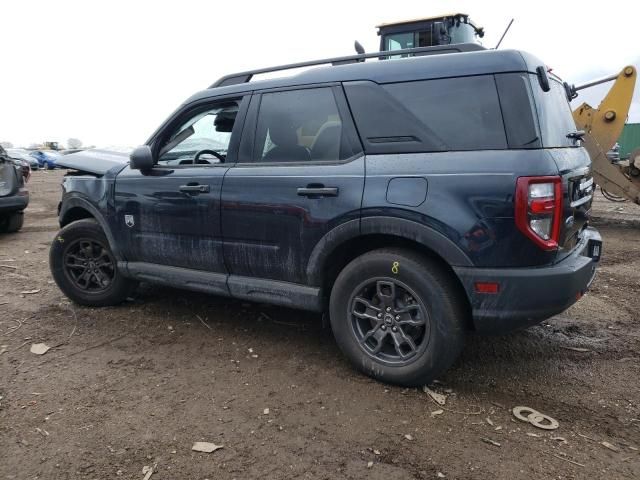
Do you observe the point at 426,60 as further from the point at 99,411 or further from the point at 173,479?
the point at 99,411

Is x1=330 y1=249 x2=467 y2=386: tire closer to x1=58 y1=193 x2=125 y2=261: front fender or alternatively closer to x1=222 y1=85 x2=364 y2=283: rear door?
x1=222 y1=85 x2=364 y2=283: rear door

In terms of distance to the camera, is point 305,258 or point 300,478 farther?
point 305,258

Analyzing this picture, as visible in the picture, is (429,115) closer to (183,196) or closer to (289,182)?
(289,182)

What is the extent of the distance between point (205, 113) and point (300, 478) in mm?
2812

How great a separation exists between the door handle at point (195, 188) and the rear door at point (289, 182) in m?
0.16

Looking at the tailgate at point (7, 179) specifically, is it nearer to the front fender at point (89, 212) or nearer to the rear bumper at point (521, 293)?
the front fender at point (89, 212)

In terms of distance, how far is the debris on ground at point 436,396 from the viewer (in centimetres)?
291

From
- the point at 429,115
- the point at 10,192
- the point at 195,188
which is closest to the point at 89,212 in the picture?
the point at 195,188

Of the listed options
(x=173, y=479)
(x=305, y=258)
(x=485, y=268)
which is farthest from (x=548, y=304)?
(x=173, y=479)

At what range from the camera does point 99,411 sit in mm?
2842

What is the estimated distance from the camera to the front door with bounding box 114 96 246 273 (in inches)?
144

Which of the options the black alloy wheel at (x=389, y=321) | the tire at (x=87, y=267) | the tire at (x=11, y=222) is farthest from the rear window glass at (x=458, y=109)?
the tire at (x=11, y=222)

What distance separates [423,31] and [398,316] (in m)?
5.86

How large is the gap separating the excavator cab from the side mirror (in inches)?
183
